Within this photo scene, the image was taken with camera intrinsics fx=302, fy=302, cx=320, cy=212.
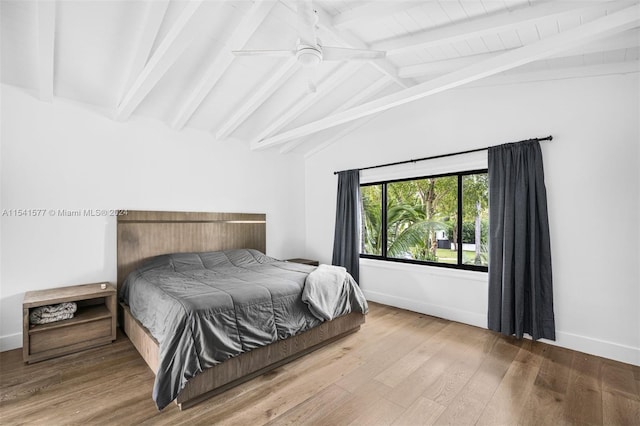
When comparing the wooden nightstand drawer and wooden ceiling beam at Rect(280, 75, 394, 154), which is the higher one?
wooden ceiling beam at Rect(280, 75, 394, 154)

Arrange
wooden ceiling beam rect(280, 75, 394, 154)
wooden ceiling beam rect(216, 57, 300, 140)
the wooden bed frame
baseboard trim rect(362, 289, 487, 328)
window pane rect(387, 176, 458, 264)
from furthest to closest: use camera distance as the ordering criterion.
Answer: window pane rect(387, 176, 458, 264) < wooden ceiling beam rect(280, 75, 394, 154) < baseboard trim rect(362, 289, 487, 328) < wooden ceiling beam rect(216, 57, 300, 140) < the wooden bed frame

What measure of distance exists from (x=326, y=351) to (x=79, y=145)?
3.41 metres

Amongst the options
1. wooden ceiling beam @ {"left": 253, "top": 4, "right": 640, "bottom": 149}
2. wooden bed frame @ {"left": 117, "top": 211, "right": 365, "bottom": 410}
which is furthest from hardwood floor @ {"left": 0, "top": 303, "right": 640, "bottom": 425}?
wooden ceiling beam @ {"left": 253, "top": 4, "right": 640, "bottom": 149}

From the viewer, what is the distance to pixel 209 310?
2.20m

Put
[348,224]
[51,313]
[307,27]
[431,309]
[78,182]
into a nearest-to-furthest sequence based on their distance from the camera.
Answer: [307,27] → [51,313] → [78,182] → [431,309] → [348,224]

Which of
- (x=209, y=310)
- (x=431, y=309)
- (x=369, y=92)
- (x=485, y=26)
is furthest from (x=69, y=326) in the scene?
(x=485, y=26)

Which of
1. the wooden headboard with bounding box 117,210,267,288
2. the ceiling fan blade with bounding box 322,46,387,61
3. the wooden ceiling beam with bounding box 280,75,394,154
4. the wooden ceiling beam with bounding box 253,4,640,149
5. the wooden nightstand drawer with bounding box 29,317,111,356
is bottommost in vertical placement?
the wooden nightstand drawer with bounding box 29,317,111,356

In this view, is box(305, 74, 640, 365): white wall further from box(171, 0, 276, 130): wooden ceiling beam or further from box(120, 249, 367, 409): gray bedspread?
box(171, 0, 276, 130): wooden ceiling beam

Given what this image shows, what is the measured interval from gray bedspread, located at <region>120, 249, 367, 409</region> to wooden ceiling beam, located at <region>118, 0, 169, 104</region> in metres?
2.00

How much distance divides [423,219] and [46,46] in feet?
14.1

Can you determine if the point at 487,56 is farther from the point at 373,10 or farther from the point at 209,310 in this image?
the point at 209,310

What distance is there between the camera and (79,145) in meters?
3.29

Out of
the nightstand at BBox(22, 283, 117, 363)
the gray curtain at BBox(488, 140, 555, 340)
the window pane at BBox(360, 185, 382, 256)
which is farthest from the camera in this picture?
the window pane at BBox(360, 185, 382, 256)

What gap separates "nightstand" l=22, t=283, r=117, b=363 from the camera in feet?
8.57
